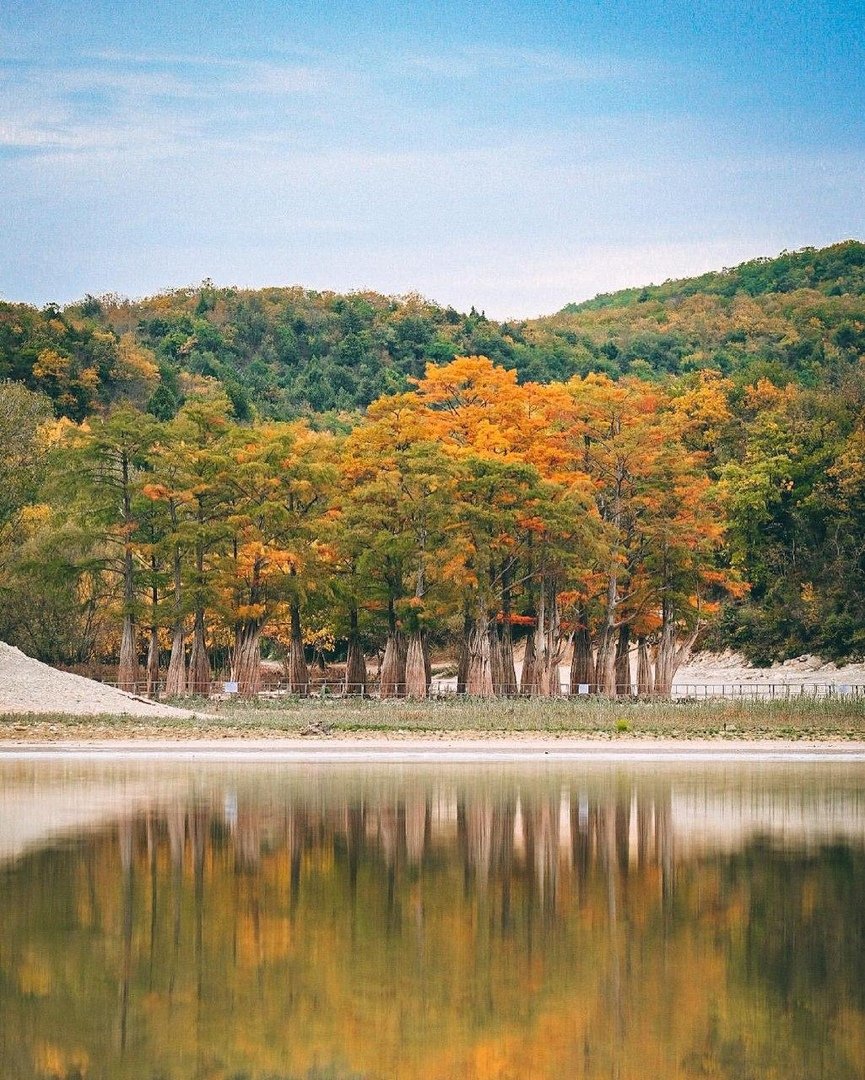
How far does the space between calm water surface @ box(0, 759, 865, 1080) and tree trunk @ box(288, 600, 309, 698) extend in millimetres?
33533

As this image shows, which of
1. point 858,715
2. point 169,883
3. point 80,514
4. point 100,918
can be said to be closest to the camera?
point 100,918

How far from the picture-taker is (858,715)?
51.6 meters

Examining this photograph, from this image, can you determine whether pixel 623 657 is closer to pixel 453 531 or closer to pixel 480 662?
pixel 480 662

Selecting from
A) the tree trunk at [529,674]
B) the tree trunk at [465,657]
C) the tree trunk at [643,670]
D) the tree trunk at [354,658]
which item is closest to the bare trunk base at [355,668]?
the tree trunk at [354,658]

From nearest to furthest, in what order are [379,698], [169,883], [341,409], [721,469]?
1. [169,883]
2. [379,698]
3. [721,469]
4. [341,409]

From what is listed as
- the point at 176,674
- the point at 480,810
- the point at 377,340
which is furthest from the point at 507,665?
the point at 377,340

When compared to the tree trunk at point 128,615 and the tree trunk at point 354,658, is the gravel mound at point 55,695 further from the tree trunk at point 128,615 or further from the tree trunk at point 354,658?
the tree trunk at point 354,658

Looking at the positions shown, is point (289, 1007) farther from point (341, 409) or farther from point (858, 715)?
point (341, 409)

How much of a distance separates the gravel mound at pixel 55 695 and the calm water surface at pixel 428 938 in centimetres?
1938

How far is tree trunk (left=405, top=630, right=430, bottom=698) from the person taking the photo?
61.8 metres

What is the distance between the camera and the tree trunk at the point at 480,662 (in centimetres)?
6184

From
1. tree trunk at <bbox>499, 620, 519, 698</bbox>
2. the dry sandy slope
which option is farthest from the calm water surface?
the dry sandy slope

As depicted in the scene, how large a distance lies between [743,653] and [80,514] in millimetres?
35382

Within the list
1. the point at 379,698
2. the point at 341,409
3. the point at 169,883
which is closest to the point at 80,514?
the point at 379,698
